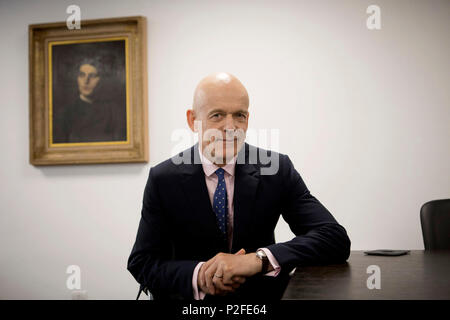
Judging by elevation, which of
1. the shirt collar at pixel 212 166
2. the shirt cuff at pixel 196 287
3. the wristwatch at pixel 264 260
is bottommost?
the shirt cuff at pixel 196 287

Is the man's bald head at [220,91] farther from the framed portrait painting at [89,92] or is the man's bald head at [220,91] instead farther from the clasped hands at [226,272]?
the framed portrait painting at [89,92]

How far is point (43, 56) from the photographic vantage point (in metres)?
3.37

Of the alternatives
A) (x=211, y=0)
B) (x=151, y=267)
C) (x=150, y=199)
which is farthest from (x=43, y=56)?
(x=151, y=267)

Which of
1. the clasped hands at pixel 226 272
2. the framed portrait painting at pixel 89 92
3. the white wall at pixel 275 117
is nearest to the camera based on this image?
the clasped hands at pixel 226 272

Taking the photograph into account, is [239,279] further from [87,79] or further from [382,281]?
[87,79]

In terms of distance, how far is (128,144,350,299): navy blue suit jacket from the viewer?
4.66 feet

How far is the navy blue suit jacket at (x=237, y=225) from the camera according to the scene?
1421 millimetres

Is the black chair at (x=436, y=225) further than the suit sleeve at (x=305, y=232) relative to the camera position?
Yes

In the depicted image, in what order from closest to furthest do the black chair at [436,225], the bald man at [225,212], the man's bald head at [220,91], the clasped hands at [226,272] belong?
the clasped hands at [226,272] < the bald man at [225,212] < the man's bald head at [220,91] < the black chair at [436,225]

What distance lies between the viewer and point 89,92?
3324 millimetres

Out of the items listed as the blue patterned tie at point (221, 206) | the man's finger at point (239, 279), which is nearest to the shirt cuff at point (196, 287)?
the man's finger at point (239, 279)

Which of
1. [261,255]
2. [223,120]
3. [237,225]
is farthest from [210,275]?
[223,120]

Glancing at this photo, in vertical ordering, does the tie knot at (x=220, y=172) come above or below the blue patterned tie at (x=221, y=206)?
above
